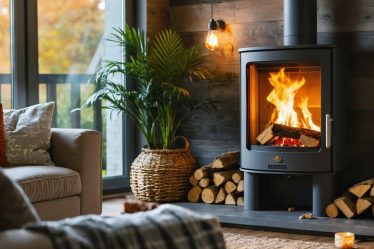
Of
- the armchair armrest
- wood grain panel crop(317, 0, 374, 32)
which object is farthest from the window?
wood grain panel crop(317, 0, 374, 32)

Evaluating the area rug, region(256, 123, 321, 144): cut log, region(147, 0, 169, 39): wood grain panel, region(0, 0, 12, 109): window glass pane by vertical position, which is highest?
region(147, 0, 169, 39): wood grain panel

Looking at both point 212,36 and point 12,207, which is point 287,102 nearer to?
point 212,36

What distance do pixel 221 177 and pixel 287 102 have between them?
2.34 ft

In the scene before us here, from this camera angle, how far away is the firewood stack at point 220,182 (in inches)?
194

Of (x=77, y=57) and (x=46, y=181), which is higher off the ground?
(x=77, y=57)

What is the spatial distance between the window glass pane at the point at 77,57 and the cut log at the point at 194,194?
853mm

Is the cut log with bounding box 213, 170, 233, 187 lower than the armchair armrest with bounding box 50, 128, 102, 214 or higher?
lower

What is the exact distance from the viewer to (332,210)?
14.4 ft

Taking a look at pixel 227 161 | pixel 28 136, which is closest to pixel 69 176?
pixel 28 136

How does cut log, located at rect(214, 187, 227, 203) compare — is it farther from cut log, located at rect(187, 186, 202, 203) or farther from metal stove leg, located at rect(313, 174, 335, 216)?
metal stove leg, located at rect(313, 174, 335, 216)

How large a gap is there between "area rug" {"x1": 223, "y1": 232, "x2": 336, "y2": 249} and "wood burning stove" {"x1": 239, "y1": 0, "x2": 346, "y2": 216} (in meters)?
0.51

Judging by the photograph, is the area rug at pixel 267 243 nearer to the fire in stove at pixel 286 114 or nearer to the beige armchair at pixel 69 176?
the fire in stove at pixel 286 114

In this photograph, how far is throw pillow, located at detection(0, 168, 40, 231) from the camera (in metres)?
1.84

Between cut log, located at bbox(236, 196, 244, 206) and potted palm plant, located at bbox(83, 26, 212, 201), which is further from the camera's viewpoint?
potted palm plant, located at bbox(83, 26, 212, 201)
